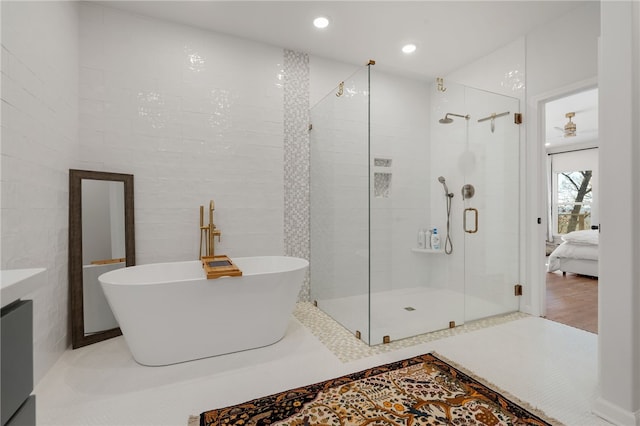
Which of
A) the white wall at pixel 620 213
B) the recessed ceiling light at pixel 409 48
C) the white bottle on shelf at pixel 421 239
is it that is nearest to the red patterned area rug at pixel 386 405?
the white wall at pixel 620 213

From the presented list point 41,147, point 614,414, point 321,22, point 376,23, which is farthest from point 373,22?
point 614,414

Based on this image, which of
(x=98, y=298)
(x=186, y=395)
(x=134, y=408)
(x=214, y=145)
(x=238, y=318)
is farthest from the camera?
(x=214, y=145)

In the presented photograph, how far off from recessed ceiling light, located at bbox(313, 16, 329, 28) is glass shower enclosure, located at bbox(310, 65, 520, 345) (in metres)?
0.67

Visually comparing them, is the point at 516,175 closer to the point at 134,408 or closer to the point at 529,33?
the point at 529,33

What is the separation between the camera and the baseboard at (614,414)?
1.57 m

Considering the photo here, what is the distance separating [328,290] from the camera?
335cm

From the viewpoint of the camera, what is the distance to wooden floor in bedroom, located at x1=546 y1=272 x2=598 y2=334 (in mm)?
3125

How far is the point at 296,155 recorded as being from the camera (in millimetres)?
3637

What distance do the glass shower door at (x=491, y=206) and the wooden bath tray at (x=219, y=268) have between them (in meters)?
2.30

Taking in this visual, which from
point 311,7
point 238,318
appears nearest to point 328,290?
point 238,318

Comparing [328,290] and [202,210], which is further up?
[202,210]

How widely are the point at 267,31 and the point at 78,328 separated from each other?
3241 mm

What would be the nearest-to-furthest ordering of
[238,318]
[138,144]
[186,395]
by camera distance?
[186,395], [238,318], [138,144]

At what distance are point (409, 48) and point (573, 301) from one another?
3584 millimetres
